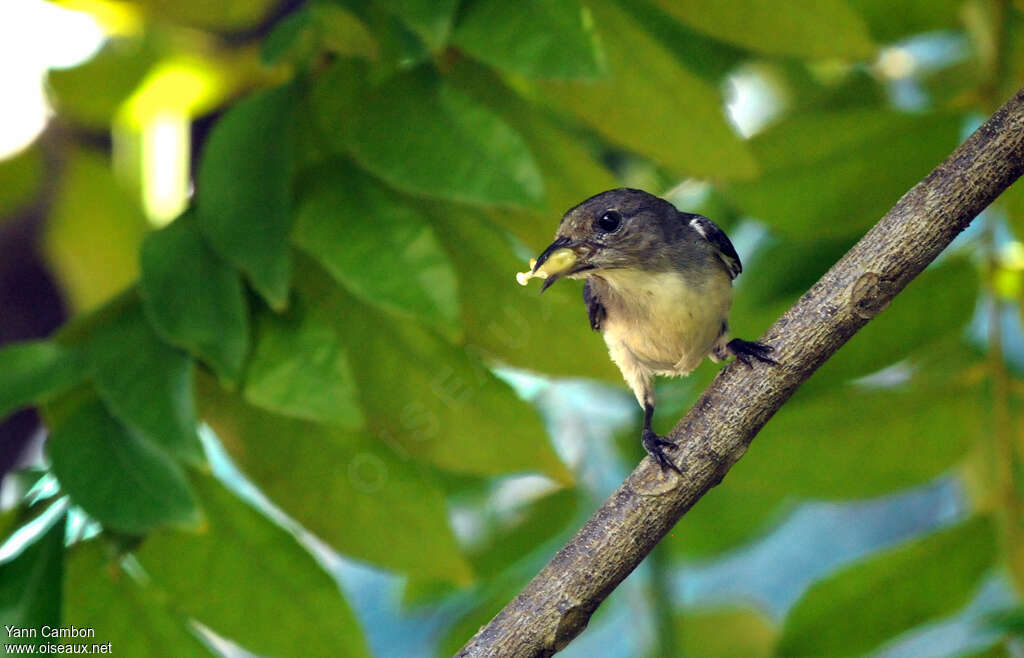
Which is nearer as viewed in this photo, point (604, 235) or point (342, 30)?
point (604, 235)

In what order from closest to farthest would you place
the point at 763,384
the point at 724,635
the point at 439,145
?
the point at 763,384
the point at 439,145
the point at 724,635

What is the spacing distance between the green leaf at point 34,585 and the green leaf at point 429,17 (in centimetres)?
46

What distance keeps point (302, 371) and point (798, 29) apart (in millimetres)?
444

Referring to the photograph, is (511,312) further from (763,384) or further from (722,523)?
(722,523)

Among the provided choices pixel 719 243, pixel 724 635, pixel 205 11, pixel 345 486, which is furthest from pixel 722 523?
→ pixel 205 11

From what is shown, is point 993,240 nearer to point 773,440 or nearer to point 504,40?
point 773,440

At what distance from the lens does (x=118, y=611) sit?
866 mm

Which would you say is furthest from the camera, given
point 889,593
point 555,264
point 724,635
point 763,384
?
point 724,635

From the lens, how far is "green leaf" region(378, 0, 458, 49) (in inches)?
29.8

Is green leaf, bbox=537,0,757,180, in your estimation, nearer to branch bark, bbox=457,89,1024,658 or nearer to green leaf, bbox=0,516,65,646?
branch bark, bbox=457,89,1024,658

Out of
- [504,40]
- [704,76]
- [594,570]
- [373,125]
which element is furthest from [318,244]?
[704,76]

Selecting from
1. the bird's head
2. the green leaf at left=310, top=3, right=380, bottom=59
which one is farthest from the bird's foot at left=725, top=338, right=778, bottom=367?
the green leaf at left=310, top=3, right=380, bottom=59

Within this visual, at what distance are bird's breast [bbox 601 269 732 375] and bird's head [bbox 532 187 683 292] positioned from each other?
1.1 inches

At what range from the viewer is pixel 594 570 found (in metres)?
0.57
